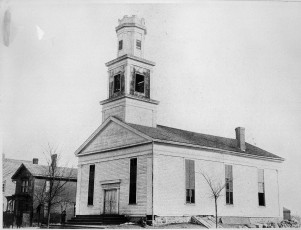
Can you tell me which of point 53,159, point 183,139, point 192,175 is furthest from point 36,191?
point 192,175

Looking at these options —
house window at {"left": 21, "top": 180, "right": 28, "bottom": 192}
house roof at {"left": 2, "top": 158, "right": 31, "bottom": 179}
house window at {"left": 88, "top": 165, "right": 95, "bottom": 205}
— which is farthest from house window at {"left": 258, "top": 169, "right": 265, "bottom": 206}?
house window at {"left": 21, "top": 180, "right": 28, "bottom": 192}

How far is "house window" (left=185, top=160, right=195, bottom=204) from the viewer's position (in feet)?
76.1

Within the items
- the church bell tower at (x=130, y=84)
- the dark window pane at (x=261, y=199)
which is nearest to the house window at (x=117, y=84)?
the church bell tower at (x=130, y=84)

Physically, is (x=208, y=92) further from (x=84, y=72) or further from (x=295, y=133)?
(x=84, y=72)

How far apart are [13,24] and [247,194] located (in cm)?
1639

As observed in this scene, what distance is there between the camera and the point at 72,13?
1842 centimetres

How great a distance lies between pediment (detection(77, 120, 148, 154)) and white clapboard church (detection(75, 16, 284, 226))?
0.17 ft

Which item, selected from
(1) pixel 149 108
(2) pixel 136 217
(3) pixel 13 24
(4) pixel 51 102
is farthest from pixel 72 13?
(2) pixel 136 217

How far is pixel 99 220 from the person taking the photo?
22609 mm

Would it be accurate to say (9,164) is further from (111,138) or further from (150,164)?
(150,164)

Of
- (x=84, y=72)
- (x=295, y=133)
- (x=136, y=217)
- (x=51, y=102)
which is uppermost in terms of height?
(x=84, y=72)

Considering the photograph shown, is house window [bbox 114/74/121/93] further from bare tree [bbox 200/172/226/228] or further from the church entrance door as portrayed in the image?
bare tree [bbox 200/172/226/228]

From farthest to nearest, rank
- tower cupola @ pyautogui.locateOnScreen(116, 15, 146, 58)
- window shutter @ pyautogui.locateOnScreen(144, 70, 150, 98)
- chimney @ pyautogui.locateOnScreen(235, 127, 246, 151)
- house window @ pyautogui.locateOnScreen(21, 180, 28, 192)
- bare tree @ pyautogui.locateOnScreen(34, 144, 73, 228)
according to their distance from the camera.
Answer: house window @ pyautogui.locateOnScreen(21, 180, 28, 192) → bare tree @ pyautogui.locateOnScreen(34, 144, 73, 228) → chimney @ pyautogui.locateOnScreen(235, 127, 246, 151) → window shutter @ pyautogui.locateOnScreen(144, 70, 150, 98) → tower cupola @ pyautogui.locateOnScreen(116, 15, 146, 58)

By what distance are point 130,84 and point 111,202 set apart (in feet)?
21.5
